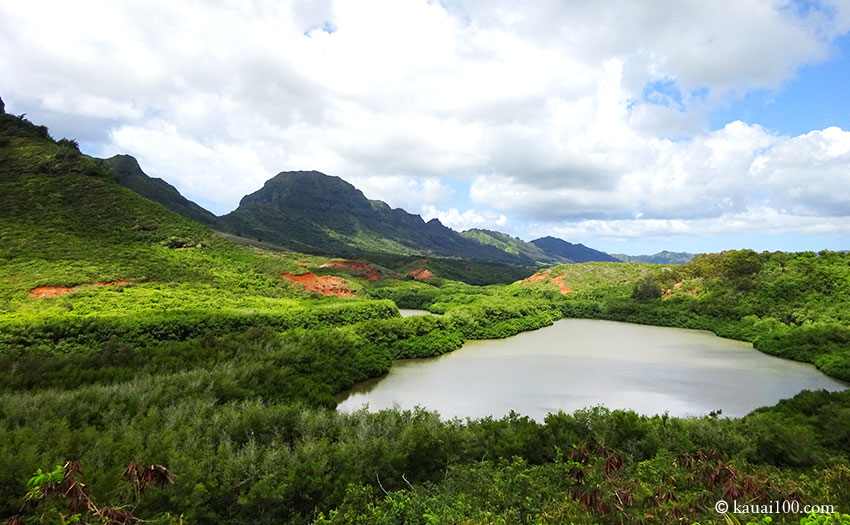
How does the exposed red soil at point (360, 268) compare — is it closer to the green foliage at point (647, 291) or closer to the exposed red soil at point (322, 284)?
the exposed red soil at point (322, 284)

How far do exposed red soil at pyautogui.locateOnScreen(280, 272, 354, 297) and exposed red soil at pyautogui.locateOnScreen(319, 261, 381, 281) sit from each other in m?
27.0

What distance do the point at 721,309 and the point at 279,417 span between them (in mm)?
60617

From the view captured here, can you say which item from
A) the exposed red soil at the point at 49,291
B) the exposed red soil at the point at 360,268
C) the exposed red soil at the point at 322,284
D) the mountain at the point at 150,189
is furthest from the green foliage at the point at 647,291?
the mountain at the point at 150,189

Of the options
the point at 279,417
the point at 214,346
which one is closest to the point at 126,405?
the point at 279,417

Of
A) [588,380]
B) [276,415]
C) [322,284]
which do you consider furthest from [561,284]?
[276,415]

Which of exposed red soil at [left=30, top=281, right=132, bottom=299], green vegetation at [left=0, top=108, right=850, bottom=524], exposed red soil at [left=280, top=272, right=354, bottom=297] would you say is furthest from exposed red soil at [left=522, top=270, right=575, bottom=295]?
exposed red soil at [left=30, top=281, right=132, bottom=299]

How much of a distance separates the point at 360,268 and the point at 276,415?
78652 millimetres

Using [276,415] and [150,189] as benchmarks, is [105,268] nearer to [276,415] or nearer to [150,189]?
[276,415]

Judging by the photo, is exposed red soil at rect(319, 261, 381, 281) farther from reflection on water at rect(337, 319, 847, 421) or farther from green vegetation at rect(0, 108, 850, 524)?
reflection on water at rect(337, 319, 847, 421)

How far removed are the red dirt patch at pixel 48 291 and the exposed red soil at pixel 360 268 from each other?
57801 mm

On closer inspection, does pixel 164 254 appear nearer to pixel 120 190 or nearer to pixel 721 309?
pixel 120 190

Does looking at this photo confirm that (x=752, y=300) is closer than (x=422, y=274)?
Yes

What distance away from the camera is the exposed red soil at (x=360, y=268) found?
3526 inches

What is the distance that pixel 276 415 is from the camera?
14000 mm
